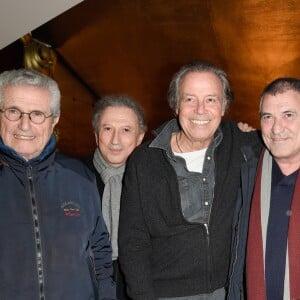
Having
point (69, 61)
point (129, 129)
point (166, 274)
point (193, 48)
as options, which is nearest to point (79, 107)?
point (69, 61)

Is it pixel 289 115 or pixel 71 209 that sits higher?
pixel 289 115

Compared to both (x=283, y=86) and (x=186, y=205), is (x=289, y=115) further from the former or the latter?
(x=186, y=205)

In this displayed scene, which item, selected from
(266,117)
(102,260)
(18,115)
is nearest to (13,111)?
(18,115)

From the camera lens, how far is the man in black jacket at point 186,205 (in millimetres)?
1918

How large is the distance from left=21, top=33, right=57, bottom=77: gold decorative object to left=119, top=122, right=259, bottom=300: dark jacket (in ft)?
13.4

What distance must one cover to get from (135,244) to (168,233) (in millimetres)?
150

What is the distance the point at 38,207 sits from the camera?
1593 mm

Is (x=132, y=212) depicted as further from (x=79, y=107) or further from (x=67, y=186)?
(x=79, y=107)

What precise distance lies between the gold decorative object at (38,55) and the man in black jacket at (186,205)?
4064 mm

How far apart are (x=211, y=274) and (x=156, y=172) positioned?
18.6 inches

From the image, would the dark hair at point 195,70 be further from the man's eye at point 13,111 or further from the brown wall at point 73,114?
the brown wall at point 73,114

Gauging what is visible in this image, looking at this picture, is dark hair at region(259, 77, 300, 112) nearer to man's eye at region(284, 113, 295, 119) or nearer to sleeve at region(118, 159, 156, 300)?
man's eye at region(284, 113, 295, 119)

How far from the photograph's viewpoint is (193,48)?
6.10m

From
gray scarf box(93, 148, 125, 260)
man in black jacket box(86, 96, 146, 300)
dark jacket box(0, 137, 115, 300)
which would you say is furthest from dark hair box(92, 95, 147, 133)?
dark jacket box(0, 137, 115, 300)
